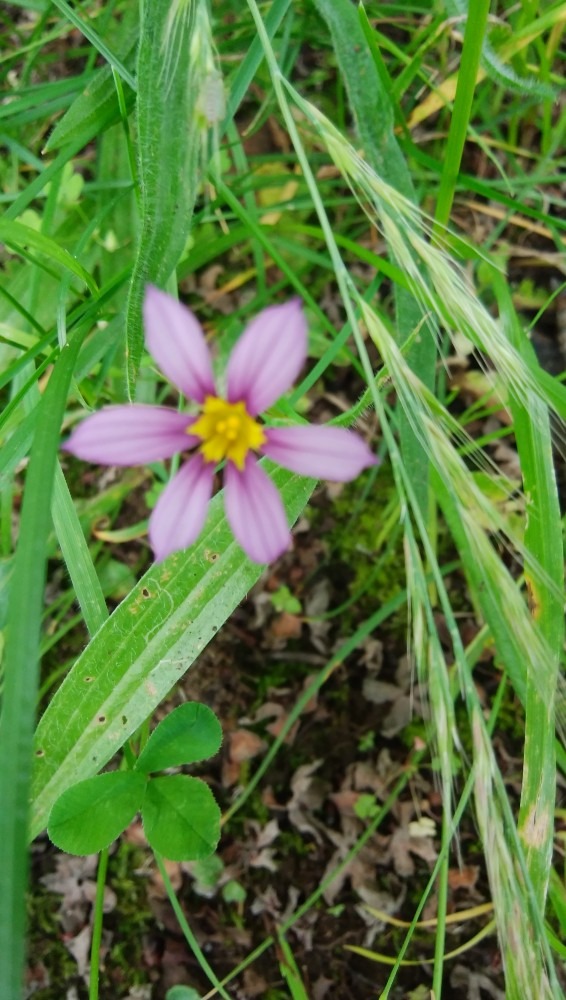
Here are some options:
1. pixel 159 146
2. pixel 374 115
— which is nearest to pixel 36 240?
pixel 159 146

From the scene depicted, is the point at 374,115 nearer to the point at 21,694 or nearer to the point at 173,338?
the point at 173,338

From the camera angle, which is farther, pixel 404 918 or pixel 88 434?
pixel 404 918

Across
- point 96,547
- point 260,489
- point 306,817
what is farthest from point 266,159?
point 306,817

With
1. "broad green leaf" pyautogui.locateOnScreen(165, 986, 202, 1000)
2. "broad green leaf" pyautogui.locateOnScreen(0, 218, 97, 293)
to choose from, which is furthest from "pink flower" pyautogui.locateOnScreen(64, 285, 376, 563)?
"broad green leaf" pyautogui.locateOnScreen(165, 986, 202, 1000)

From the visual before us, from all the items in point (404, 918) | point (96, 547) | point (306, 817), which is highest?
point (96, 547)

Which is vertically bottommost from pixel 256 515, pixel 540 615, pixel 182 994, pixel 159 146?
pixel 182 994

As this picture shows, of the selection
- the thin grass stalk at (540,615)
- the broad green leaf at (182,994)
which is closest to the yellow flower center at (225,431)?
the thin grass stalk at (540,615)

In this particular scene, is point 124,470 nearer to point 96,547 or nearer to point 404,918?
point 96,547

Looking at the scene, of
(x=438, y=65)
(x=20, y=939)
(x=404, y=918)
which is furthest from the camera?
(x=438, y=65)
